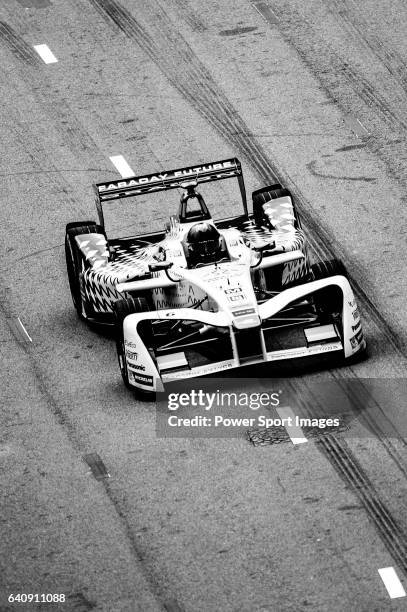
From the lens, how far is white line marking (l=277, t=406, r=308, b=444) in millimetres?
16766

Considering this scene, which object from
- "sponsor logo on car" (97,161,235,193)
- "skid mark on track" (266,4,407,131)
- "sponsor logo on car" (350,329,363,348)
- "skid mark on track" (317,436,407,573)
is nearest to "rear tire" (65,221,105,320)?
"sponsor logo on car" (97,161,235,193)

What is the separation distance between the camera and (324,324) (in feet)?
59.7

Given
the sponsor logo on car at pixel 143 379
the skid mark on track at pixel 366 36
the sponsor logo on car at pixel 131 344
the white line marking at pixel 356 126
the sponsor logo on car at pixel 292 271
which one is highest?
the sponsor logo on car at pixel 131 344

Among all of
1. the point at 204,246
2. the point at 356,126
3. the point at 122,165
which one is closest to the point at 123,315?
the point at 204,246

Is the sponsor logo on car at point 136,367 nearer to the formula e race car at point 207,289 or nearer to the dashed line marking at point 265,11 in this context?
the formula e race car at point 207,289

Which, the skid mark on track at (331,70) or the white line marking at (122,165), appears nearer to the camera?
the white line marking at (122,165)

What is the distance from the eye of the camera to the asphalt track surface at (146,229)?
1477cm

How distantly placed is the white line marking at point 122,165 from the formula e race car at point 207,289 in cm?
369

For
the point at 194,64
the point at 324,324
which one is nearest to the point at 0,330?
the point at 324,324

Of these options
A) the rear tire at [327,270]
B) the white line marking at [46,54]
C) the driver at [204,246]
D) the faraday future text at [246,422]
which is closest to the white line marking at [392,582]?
the faraday future text at [246,422]

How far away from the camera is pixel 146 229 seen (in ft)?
75.6

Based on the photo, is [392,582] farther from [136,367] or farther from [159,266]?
[159,266]

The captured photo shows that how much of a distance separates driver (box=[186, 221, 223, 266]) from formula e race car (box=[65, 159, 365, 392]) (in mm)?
12

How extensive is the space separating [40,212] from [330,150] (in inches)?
186
